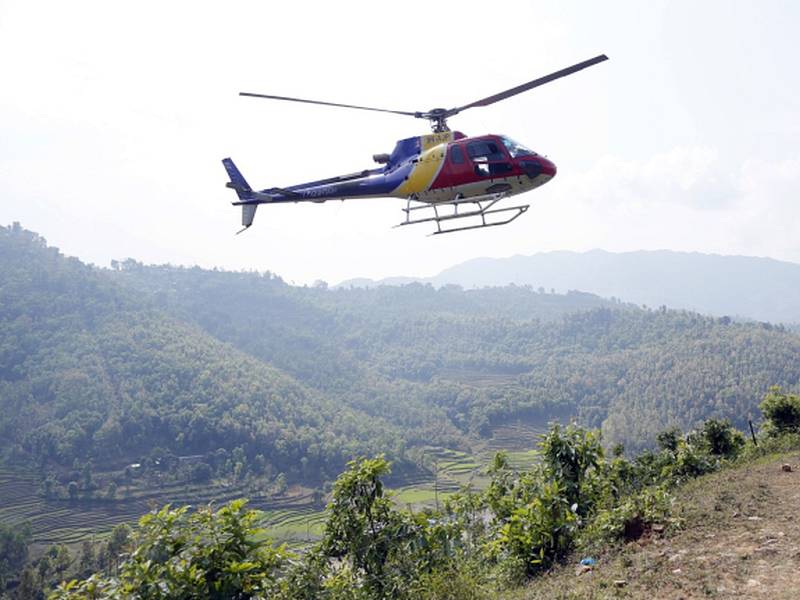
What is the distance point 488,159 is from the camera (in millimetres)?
13656

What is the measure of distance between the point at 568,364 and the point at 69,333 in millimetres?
128757

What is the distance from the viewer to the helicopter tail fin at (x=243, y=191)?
1612 cm

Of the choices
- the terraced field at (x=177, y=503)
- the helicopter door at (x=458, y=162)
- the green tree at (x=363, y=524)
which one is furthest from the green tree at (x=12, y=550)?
the helicopter door at (x=458, y=162)

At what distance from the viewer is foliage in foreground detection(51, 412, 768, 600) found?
5.60 m

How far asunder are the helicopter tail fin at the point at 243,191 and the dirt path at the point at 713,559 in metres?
12.4

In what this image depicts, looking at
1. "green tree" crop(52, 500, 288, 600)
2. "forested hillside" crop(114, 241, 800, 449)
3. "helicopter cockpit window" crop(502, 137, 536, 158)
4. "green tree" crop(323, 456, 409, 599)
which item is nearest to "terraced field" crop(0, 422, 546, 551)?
"forested hillside" crop(114, 241, 800, 449)

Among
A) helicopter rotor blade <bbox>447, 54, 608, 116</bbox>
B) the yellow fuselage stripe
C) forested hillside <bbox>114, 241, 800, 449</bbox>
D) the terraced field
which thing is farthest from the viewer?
forested hillside <bbox>114, 241, 800, 449</bbox>

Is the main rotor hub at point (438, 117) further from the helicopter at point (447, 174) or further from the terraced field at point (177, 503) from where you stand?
the terraced field at point (177, 503)

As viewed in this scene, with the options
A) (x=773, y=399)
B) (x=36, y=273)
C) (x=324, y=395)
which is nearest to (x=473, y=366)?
(x=324, y=395)

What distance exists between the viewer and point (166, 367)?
111 m

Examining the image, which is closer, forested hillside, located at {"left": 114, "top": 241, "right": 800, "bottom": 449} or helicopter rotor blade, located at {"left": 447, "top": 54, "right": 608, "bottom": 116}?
helicopter rotor blade, located at {"left": 447, "top": 54, "right": 608, "bottom": 116}

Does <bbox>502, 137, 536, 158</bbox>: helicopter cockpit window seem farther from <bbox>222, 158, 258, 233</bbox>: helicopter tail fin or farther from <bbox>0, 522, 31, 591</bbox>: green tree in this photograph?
<bbox>0, 522, 31, 591</bbox>: green tree

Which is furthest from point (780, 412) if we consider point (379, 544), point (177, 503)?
point (177, 503)

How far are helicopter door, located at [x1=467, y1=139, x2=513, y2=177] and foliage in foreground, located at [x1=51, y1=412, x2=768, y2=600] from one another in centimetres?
653
